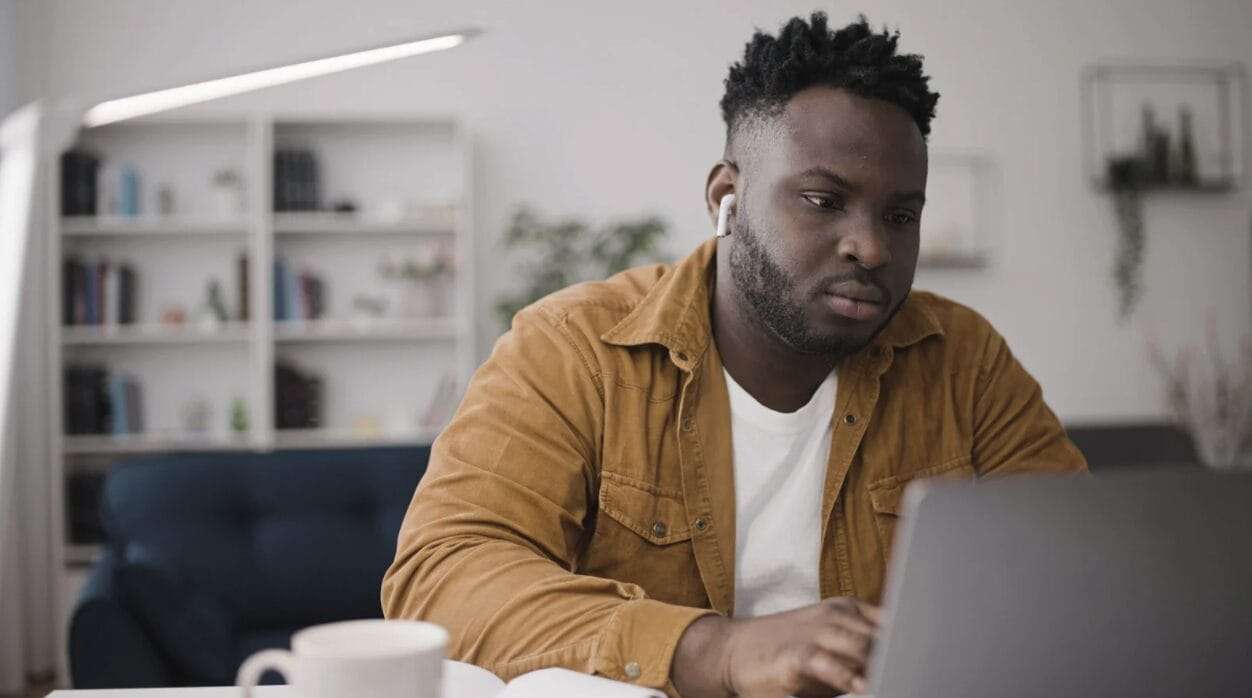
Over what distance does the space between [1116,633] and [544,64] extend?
3986mm

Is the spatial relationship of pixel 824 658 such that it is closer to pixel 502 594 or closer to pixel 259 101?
pixel 502 594

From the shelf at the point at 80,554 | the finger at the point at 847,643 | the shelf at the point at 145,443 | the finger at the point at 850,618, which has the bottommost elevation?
the shelf at the point at 80,554

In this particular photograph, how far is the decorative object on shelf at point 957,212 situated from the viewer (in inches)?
175

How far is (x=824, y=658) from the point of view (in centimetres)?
77

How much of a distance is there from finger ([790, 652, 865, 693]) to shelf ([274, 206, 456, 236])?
3.42 meters

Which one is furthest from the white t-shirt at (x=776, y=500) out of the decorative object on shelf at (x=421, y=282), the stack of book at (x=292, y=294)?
the stack of book at (x=292, y=294)

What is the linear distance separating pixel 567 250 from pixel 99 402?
182 centimetres

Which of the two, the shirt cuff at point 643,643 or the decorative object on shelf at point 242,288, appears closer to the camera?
the shirt cuff at point 643,643

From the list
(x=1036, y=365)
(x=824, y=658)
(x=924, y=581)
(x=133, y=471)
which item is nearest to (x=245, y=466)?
(x=133, y=471)

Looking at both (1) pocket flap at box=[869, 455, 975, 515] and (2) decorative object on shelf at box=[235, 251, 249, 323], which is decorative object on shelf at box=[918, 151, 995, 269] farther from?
(1) pocket flap at box=[869, 455, 975, 515]

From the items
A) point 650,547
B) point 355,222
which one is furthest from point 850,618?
point 355,222

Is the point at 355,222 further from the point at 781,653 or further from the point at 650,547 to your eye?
the point at 781,653

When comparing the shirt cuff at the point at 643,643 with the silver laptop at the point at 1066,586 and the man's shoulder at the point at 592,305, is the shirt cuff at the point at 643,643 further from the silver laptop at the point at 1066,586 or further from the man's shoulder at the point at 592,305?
the man's shoulder at the point at 592,305

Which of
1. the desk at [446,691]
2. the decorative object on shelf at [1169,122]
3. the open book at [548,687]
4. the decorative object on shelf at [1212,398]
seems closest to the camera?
the open book at [548,687]
